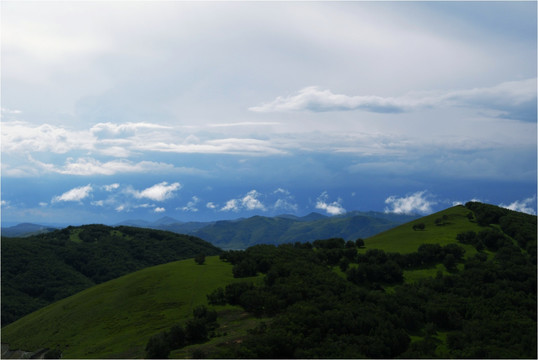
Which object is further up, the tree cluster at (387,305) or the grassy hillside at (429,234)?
the grassy hillside at (429,234)

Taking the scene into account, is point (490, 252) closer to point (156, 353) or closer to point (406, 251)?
point (406, 251)

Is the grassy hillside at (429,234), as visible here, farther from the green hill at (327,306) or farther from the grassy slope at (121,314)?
the grassy slope at (121,314)

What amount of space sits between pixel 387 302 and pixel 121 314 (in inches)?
1783

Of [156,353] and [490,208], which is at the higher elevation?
[490,208]

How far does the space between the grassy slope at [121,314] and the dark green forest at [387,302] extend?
571cm

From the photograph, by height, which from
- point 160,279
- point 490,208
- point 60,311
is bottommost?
point 60,311

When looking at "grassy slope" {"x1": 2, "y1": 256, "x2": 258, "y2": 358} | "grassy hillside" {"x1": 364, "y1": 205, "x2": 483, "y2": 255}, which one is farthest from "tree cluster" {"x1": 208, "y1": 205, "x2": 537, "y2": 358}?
"grassy hillside" {"x1": 364, "y1": 205, "x2": 483, "y2": 255}

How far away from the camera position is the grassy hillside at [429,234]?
109 m

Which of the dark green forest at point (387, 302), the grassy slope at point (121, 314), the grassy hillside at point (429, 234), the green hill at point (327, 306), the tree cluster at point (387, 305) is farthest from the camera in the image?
the grassy hillside at point (429, 234)

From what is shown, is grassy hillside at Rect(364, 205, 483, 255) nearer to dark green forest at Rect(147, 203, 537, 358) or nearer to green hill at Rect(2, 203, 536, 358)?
green hill at Rect(2, 203, 536, 358)

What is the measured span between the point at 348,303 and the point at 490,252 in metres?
59.9

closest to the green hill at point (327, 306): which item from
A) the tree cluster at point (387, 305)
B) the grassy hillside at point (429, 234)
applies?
the tree cluster at point (387, 305)

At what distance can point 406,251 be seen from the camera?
338ft

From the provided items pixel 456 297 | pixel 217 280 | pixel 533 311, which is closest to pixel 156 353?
pixel 217 280
